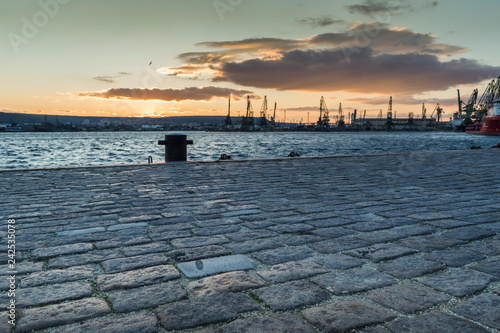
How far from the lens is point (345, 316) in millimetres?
1787

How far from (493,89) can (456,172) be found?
102 m

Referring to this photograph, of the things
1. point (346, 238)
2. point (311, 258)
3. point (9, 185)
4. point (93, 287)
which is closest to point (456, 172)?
point (346, 238)

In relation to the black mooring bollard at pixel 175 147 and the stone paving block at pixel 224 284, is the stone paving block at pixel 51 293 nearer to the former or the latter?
the stone paving block at pixel 224 284

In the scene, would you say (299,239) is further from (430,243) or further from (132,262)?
(132,262)

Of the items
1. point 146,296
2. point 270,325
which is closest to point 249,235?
A: point 146,296

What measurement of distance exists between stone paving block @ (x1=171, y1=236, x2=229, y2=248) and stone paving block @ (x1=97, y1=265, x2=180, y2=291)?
47 cm

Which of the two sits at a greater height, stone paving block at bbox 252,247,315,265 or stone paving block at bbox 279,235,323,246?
stone paving block at bbox 279,235,323,246

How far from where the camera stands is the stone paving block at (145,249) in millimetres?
2736

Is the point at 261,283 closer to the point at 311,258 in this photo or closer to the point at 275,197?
the point at 311,258

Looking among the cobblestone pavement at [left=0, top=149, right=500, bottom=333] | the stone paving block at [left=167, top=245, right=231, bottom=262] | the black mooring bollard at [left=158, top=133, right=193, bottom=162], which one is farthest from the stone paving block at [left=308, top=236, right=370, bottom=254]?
the black mooring bollard at [left=158, top=133, right=193, bottom=162]

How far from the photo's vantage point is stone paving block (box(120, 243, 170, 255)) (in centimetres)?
274

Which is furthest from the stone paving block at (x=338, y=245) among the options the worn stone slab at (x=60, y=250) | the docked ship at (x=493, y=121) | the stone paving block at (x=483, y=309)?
the docked ship at (x=493, y=121)

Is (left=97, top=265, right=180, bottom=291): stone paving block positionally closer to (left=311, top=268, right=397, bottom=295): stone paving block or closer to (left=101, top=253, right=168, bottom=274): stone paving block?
(left=101, top=253, right=168, bottom=274): stone paving block

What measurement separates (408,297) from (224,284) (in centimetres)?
103
